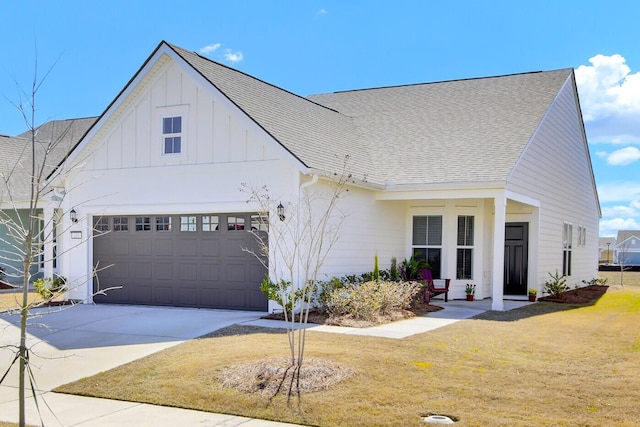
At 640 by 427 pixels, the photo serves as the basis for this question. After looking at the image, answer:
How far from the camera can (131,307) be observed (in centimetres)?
1577

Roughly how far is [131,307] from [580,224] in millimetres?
17283

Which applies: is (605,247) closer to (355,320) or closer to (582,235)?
(582,235)

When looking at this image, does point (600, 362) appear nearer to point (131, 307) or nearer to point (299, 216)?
point (299, 216)

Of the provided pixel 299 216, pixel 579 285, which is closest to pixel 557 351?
pixel 299 216

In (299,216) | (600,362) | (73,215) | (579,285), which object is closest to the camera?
(600,362)

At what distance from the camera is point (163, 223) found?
1608 cm

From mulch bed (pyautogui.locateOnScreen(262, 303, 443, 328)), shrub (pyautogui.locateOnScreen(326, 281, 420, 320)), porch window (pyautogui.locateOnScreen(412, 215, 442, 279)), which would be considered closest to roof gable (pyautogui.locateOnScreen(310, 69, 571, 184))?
porch window (pyautogui.locateOnScreen(412, 215, 442, 279))

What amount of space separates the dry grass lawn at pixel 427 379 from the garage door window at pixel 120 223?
5953mm

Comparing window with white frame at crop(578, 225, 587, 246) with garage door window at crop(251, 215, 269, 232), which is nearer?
garage door window at crop(251, 215, 269, 232)

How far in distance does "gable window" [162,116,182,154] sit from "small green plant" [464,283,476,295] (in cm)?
854

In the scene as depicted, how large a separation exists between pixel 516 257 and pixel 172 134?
10.4m

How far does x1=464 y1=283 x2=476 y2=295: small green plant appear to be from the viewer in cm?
1797

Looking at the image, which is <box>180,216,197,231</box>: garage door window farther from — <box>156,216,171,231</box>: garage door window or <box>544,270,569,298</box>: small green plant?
<box>544,270,569,298</box>: small green plant

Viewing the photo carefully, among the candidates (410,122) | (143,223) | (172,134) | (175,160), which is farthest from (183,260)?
(410,122)
